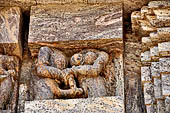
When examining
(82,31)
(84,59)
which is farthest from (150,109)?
(82,31)

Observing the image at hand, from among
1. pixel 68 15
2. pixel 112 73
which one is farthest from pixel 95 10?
pixel 112 73

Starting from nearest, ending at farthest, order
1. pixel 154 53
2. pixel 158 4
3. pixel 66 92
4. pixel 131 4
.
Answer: pixel 66 92
pixel 154 53
pixel 158 4
pixel 131 4

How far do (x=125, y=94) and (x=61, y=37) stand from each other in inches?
33.3

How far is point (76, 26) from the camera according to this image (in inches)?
201

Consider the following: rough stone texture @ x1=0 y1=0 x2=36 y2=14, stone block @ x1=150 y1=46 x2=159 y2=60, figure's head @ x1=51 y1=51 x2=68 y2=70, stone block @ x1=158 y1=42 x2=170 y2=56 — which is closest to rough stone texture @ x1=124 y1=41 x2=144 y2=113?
stone block @ x1=150 y1=46 x2=159 y2=60

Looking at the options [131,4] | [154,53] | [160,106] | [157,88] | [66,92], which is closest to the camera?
[160,106]

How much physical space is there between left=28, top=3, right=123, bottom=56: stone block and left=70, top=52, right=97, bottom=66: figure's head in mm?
129

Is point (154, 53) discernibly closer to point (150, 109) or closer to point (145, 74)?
point (145, 74)

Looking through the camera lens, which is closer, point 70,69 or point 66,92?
point 66,92

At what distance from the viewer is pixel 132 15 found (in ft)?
16.8

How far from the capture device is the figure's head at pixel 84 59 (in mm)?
4922

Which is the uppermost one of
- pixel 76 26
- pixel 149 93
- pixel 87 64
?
pixel 76 26

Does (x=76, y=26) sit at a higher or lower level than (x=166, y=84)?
higher

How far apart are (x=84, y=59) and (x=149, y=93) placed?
0.72 meters
